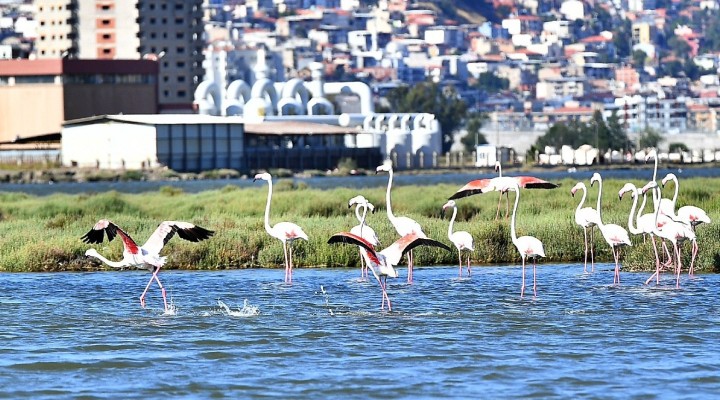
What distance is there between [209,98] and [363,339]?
4766 inches

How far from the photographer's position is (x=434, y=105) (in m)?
184

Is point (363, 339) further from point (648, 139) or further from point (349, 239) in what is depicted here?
point (648, 139)

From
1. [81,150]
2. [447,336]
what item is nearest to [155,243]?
[447,336]

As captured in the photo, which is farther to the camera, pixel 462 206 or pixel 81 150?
pixel 81 150

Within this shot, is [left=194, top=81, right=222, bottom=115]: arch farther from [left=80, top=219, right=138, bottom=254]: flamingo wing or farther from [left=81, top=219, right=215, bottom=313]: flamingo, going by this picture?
[left=80, top=219, right=138, bottom=254]: flamingo wing

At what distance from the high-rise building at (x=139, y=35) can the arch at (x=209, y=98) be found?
25.0m

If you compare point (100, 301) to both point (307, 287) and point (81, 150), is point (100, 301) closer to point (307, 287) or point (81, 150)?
point (307, 287)

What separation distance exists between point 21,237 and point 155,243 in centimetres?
1104

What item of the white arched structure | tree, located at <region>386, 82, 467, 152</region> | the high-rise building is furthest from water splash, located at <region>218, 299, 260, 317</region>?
the high-rise building

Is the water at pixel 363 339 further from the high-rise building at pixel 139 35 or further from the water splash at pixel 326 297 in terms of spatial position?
the high-rise building at pixel 139 35

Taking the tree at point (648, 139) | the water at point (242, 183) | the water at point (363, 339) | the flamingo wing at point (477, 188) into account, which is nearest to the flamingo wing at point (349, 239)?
the water at point (363, 339)

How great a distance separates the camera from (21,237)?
34031mm

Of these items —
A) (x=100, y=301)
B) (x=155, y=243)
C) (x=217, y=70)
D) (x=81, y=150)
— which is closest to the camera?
(x=155, y=243)

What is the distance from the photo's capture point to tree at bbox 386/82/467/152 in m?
177
